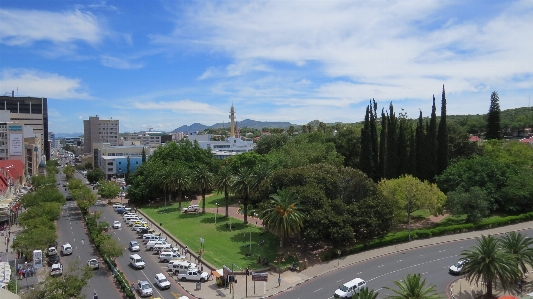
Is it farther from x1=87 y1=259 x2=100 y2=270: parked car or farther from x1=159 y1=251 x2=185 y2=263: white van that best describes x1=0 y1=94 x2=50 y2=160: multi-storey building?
x1=159 y1=251 x2=185 y2=263: white van

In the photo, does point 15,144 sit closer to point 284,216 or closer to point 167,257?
point 167,257

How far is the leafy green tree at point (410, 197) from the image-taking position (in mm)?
46375

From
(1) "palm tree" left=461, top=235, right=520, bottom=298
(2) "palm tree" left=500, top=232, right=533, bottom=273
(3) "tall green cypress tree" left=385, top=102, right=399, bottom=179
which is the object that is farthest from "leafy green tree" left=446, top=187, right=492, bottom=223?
(1) "palm tree" left=461, top=235, right=520, bottom=298

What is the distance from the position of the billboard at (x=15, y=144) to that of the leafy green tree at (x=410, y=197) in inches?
3587

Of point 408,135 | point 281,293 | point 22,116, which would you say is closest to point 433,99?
point 408,135

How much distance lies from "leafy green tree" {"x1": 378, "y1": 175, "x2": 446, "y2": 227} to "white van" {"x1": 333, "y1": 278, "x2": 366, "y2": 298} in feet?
50.6

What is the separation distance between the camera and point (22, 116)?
14538 cm

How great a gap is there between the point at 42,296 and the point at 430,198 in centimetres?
4071

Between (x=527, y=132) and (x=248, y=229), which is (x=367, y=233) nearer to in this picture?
(x=248, y=229)

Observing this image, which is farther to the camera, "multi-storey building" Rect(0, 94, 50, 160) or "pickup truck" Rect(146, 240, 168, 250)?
"multi-storey building" Rect(0, 94, 50, 160)

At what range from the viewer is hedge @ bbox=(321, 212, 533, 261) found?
41562 mm

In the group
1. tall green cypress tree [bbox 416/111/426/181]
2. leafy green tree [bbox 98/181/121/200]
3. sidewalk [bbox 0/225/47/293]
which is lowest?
sidewalk [bbox 0/225/47/293]

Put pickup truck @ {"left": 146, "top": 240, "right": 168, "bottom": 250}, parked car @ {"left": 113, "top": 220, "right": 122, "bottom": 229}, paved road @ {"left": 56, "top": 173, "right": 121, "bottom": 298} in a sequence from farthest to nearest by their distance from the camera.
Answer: parked car @ {"left": 113, "top": 220, "right": 122, "bottom": 229}
pickup truck @ {"left": 146, "top": 240, "right": 168, "bottom": 250}
paved road @ {"left": 56, "top": 173, "right": 121, "bottom": 298}

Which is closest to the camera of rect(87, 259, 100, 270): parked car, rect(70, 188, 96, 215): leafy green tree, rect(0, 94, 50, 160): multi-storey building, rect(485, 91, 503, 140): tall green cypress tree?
rect(87, 259, 100, 270): parked car
